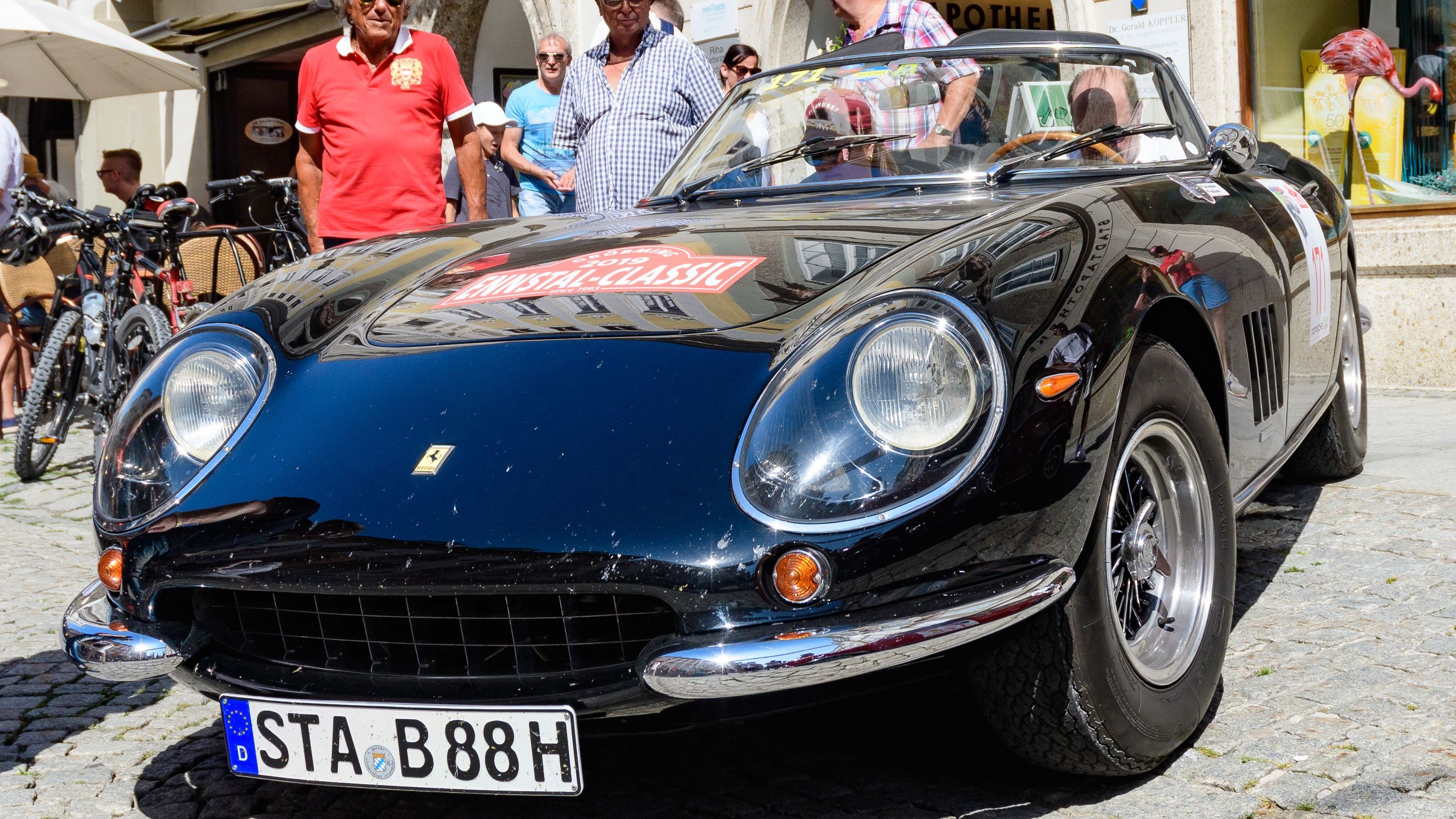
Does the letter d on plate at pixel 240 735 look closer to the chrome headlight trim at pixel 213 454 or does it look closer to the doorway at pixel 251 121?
the chrome headlight trim at pixel 213 454

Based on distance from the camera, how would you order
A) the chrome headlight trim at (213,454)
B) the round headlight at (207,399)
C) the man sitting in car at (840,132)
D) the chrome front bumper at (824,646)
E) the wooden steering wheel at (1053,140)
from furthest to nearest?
the man sitting in car at (840,132) → the wooden steering wheel at (1053,140) → the round headlight at (207,399) → the chrome headlight trim at (213,454) → the chrome front bumper at (824,646)

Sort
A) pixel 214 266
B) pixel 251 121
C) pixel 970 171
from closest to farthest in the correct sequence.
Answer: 1. pixel 970 171
2. pixel 214 266
3. pixel 251 121

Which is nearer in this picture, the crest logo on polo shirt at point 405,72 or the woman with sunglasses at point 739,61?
the crest logo on polo shirt at point 405,72

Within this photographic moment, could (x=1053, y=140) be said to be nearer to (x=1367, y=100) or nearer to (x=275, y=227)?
(x=1367, y=100)

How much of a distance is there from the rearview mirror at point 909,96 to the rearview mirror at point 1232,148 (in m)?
0.66

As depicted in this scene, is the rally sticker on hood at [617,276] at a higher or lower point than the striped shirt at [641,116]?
lower

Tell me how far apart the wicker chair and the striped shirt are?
300 centimetres

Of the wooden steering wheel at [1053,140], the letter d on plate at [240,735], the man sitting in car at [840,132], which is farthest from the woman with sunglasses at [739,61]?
the letter d on plate at [240,735]

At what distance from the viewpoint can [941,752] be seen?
2.56m

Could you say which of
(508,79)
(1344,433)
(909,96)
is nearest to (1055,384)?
(909,96)

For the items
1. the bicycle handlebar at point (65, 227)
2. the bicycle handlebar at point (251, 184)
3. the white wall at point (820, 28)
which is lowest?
the bicycle handlebar at point (65, 227)

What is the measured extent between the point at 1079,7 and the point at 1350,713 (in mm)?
6033

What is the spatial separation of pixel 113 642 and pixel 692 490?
100cm

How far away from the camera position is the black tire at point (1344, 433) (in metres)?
4.52
